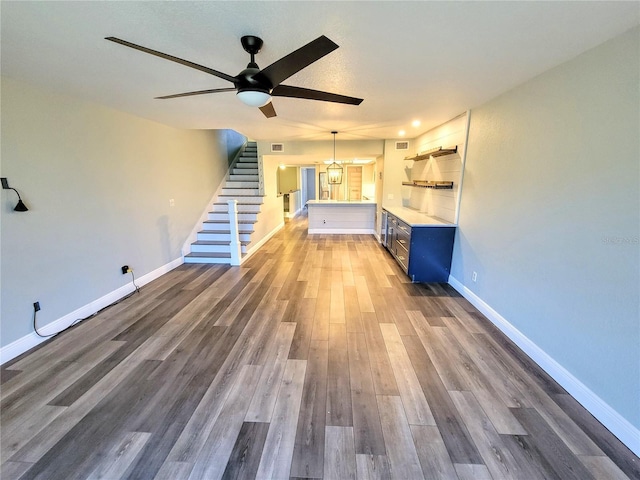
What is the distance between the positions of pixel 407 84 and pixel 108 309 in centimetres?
407

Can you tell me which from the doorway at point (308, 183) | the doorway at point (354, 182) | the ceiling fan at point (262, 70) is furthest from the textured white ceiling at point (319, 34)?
the doorway at point (308, 183)

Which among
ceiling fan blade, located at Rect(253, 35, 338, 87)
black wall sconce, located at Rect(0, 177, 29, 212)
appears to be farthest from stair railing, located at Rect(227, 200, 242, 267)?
ceiling fan blade, located at Rect(253, 35, 338, 87)

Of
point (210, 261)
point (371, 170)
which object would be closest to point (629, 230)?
point (210, 261)

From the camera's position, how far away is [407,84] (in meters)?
2.44

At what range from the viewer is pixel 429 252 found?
3.87 meters

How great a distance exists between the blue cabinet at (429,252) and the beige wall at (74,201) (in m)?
3.90

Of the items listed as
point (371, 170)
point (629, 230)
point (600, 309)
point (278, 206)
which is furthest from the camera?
point (371, 170)

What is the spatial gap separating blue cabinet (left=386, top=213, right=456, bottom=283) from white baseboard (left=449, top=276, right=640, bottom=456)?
1.09 metres

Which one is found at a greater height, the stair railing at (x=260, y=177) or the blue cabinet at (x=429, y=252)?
the stair railing at (x=260, y=177)

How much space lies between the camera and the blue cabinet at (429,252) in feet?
12.4

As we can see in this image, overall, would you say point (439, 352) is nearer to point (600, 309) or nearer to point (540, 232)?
point (600, 309)

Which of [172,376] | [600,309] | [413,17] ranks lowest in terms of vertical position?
[172,376]

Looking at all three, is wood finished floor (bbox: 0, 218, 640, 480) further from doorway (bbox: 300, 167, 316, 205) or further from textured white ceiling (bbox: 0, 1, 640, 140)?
doorway (bbox: 300, 167, 316, 205)

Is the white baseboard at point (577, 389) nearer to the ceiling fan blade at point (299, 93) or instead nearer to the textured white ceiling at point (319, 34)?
the textured white ceiling at point (319, 34)
